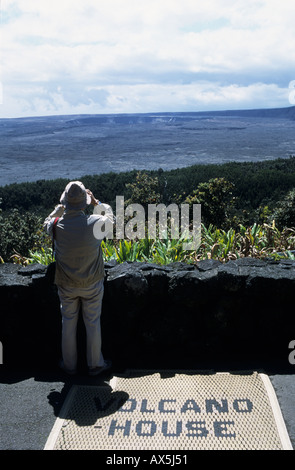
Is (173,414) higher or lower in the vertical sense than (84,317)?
lower

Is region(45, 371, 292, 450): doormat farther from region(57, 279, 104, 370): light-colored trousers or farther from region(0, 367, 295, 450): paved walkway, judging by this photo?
region(57, 279, 104, 370): light-colored trousers

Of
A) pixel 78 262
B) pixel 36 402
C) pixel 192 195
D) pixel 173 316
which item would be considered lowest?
pixel 192 195

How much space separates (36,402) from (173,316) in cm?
130

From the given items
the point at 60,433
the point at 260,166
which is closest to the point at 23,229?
the point at 60,433

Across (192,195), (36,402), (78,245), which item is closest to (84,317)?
(78,245)

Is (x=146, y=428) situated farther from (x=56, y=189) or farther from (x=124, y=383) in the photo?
(x=56, y=189)

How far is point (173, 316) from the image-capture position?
13.9 feet

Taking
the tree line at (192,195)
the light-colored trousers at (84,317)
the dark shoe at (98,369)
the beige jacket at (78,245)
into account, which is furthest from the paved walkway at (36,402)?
the tree line at (192,195)

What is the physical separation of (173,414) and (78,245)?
1.43m

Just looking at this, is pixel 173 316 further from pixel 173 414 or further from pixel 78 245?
pixel 78 245

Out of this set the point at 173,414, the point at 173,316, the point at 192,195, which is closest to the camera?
the point at 173,414

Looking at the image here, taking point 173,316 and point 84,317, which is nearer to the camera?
point 84,317

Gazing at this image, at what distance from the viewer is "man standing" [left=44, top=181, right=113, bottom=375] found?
12.5 ft

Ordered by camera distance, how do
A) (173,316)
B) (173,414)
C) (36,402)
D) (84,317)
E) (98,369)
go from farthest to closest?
(173,316) → (98,369) → (84,317) → (36,402) → (173,414)
